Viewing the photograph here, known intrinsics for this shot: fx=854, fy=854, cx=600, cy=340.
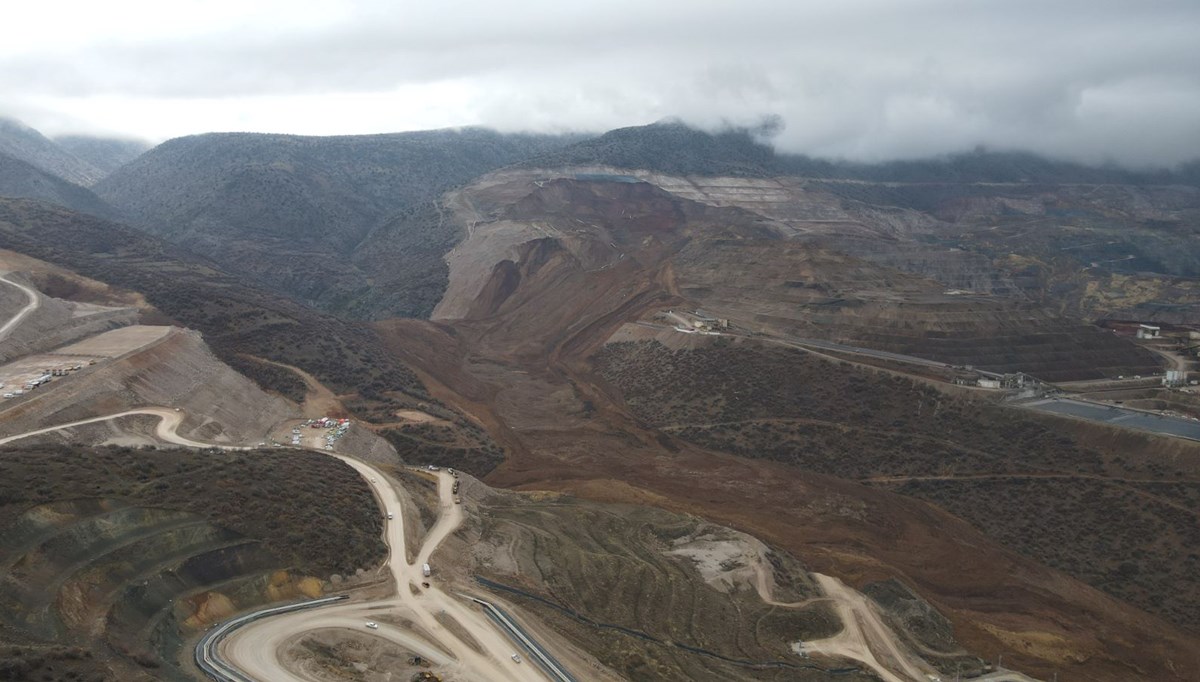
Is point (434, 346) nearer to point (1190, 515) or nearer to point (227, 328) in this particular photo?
point (227, 328)

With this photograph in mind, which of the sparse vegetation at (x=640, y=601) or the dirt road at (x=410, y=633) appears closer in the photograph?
the dirt road at (x=410, y=633)

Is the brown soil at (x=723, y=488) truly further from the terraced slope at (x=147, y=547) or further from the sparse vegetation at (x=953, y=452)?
the terraced slope at (x=147, y=547)

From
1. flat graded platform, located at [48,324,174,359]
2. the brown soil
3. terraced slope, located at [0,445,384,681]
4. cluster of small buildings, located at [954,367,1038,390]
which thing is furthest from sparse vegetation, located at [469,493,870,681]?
flat graded platform, located at [48,324,174,359]

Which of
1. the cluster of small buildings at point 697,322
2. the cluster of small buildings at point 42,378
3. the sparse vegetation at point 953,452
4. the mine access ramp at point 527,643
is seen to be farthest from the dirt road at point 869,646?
the cluster of small buildings at point 697,322

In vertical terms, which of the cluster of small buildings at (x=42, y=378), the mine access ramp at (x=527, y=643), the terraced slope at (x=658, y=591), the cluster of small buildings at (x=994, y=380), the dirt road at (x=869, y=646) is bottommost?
the dirt road at (x=869, y=646)

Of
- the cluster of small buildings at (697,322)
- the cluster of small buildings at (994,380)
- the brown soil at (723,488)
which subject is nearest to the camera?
the brown soil at (723,488)

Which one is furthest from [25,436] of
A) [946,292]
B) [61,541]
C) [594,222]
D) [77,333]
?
[594,222]

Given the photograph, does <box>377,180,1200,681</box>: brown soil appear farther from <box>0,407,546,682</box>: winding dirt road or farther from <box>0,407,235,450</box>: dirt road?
<box>0,407,546,682</box>: winding dirt road

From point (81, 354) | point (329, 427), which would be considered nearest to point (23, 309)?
point (81, 354)
